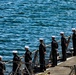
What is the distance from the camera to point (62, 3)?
118 m

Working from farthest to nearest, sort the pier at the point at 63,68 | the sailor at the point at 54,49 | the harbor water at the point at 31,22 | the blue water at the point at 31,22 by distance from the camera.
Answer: the blue water at the point at 31,22, the harbor water at the point at 31,22, the sailor at the point at 54,49, the pier at the point at 63,68

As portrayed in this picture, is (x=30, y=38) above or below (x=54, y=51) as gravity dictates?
below

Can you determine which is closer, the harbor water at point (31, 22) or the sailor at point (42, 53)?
the sailor at point (42, 53)

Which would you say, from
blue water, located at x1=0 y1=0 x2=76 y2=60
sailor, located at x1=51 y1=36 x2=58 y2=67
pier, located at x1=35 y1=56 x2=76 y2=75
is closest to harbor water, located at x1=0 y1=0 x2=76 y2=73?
blue water, located at x1=0 y1=0 x2=76 y2=60

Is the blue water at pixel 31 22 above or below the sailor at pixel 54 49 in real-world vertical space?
below

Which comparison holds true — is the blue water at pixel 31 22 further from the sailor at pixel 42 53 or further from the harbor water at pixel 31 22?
the sailor at pixel 42 53

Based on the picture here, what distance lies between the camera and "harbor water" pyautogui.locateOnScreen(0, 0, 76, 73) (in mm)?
61119

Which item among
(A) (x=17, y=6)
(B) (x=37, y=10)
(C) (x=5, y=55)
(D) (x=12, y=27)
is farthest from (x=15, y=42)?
(A) (x=17, y=6)

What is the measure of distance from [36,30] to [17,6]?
39.9 m

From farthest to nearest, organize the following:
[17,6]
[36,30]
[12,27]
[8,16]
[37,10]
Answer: [17,6]
[37,10]
[8,16]
[12,27]
[36,30]

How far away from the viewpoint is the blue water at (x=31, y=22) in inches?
2411

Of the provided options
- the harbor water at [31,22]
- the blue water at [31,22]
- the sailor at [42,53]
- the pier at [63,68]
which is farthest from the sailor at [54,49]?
the blue water at [31,22]

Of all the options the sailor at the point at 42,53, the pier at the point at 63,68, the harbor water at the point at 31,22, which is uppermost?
the sailor at the point at 42,53

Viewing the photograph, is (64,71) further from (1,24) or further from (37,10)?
(37,10)
